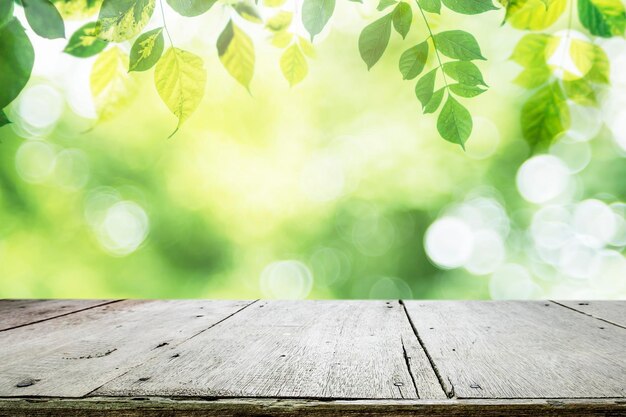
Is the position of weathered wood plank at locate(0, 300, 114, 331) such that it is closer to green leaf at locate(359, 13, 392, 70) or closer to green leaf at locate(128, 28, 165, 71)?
green leaf at locate(128, 28, 165, 71)

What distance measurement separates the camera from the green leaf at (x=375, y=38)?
0.54 metres

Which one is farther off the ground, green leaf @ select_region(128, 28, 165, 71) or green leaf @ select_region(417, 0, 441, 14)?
green leaf @ select_region(417, 0, 441, 14)

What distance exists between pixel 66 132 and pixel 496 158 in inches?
217

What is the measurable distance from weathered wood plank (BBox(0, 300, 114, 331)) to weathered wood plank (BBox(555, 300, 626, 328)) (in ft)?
3.92

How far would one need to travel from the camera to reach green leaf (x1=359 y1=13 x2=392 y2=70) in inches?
21.3

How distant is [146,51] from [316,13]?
186 millimetres

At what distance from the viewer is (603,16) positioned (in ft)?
1.78

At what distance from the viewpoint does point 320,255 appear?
6.73 m

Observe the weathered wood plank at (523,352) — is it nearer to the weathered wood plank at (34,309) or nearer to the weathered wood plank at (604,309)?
the weathered wood plank at (604,309)

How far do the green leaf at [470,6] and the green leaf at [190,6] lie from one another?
251 millimetres

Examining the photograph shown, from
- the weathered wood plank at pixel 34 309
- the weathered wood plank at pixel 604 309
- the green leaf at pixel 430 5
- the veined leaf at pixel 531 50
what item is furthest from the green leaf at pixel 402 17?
the weathered wood plank at pixel 34 309

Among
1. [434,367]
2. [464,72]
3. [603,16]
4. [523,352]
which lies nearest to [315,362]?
[434,367]

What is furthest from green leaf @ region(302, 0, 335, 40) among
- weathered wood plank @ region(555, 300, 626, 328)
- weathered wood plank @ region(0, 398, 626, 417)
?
weathered wood plank @ region(555, 300, 626, 328)

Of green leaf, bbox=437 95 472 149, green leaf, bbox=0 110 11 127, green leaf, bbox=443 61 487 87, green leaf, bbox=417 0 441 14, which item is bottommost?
green leaf, bbox=437 95 472 149
